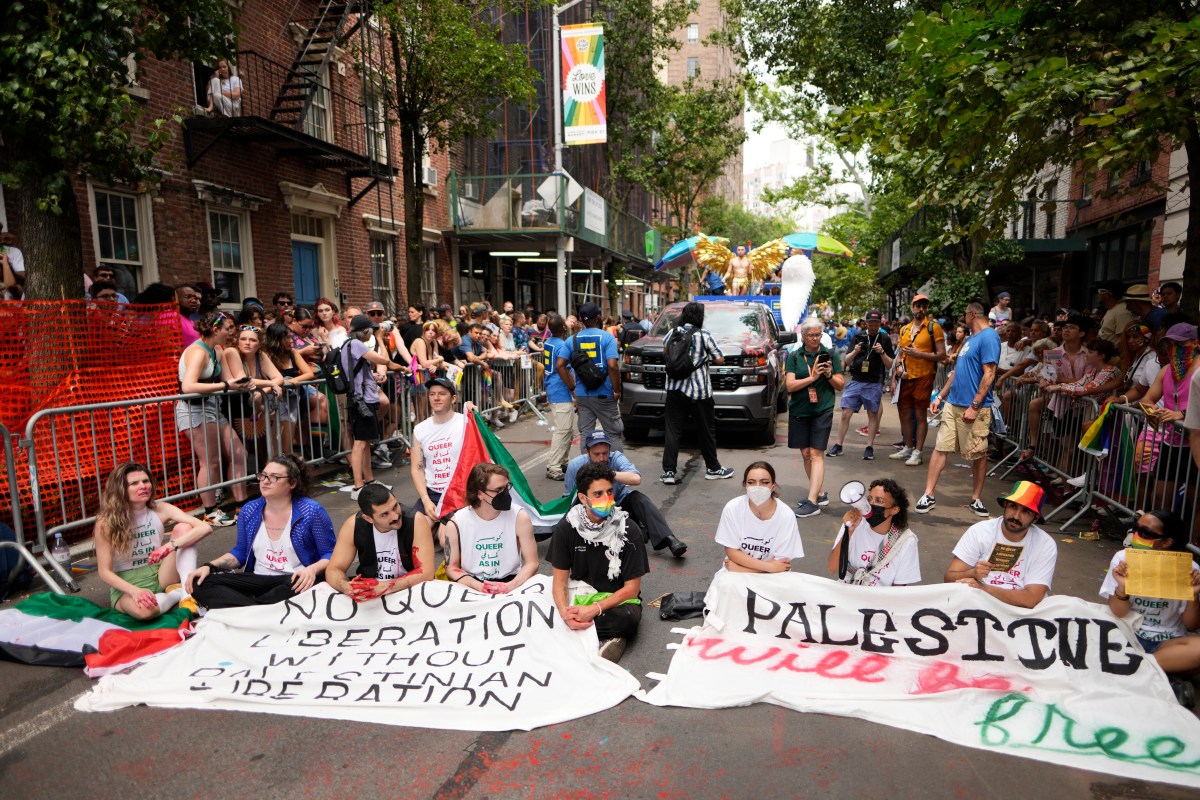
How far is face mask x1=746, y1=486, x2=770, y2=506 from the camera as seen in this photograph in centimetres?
471

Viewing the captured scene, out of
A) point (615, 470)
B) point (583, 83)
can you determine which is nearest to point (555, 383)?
point (615, 470)

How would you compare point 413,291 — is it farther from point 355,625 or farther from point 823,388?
point 355,625

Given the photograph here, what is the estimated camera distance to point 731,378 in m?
10.0

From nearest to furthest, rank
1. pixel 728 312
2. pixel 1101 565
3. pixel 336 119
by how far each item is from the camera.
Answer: pixel 1101 565 < pixel 728 312 < pixel 336 119

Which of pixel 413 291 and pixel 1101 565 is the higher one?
pixel 413 291

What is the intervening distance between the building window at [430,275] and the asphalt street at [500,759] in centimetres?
1573

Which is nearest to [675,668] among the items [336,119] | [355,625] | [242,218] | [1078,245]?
[355,625]

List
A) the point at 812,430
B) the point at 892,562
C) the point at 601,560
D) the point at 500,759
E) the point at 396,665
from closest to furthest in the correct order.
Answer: the point at 500,759 → the point at 396,665 → the point at 892,562 → the point at 601,560 → the point at 812,430

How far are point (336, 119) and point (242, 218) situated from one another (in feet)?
11.7

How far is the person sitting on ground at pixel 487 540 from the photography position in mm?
4691

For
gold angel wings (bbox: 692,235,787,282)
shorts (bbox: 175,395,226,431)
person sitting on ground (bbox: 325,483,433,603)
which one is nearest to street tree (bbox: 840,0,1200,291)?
person sitting on ground (bbox: 325,483,433,603)

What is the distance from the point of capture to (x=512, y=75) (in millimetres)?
14203

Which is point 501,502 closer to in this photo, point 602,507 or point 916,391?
point 602,507

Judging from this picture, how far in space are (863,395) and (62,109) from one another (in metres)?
8.95
